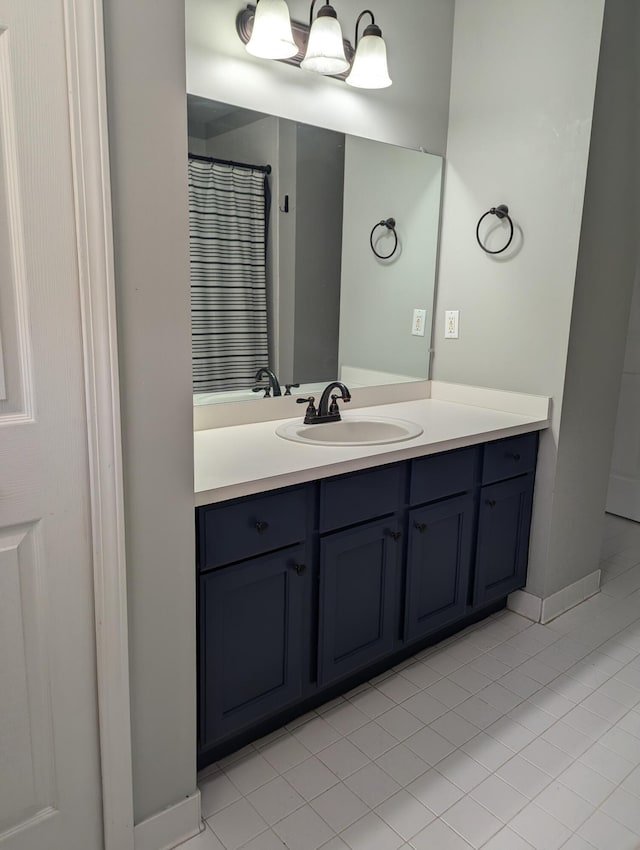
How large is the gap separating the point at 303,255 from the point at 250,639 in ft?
4.45

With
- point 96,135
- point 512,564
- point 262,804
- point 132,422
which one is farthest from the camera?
point 512,564

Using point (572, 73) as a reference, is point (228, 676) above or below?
below

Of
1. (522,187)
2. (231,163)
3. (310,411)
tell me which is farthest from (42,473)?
(522,187)

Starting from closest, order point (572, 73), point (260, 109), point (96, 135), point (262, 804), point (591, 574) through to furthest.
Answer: point (96, 135) → point (262, 804) → point (260, 109) → point (572, 73) → point (591, 574)

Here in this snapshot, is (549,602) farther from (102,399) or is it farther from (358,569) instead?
(102,399)

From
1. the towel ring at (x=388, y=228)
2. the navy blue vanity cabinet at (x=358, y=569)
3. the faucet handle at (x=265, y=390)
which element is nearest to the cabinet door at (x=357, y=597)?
the navy blue vanity cabinet at (x=358, y=569)

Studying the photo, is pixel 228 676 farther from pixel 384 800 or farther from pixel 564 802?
pixel 564 802

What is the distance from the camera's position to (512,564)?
2.44 m

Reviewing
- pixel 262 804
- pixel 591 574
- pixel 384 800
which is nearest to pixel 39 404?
pixel 262 804

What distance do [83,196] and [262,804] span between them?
1.48m

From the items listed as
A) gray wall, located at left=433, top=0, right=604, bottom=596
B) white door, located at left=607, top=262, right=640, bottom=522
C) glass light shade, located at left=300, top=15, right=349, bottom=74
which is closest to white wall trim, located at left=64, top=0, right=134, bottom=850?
glass light shade, located at left=300, top=15, right=349, bottom=74

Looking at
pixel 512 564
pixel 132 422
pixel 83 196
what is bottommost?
pixel 512 564

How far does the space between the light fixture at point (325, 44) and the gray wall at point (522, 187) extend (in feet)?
2.35

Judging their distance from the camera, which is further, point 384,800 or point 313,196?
point 313,196
